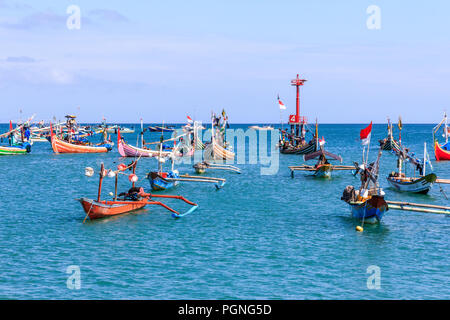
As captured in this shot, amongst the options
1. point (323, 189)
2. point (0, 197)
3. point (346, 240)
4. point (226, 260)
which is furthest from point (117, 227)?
point (323, 189)

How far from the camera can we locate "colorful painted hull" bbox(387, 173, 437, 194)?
4446 centimetres

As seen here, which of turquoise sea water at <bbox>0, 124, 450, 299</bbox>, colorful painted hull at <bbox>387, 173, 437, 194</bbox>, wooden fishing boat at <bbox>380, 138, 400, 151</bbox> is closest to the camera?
turquoise sea water at <bbox>0, 124, 450, 299</bbox>

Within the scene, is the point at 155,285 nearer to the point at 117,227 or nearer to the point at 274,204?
the point at 117,227

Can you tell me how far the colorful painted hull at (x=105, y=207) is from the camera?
111 feet

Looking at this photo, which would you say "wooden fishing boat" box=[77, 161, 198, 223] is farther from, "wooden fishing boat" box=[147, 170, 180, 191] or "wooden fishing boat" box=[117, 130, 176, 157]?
"wooden fishing boat" box=[117, 130, 176, 157]

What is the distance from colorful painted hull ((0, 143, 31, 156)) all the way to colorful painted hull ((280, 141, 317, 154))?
158 ft

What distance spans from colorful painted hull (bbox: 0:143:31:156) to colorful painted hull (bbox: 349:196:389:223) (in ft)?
249

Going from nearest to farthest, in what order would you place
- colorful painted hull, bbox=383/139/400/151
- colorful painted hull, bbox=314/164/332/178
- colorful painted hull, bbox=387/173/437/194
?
1. colorful painted hull, bbox=387/173/437/194
2. colorful painted hull, bbox=383/139/400/151
3. colorful painted hull, bbox=314/164/332/178

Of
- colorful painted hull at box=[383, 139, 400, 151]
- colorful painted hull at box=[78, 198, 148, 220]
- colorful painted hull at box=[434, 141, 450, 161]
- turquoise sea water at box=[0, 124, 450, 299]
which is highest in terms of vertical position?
colorful painted hull at box=[383, 139, 400, 151]

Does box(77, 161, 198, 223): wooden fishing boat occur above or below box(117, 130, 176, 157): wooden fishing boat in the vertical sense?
below

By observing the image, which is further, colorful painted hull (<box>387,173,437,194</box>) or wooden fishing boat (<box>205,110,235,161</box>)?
wooden fishing boat (<box>205,110,235,161</box>)

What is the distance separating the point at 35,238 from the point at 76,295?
1005cm

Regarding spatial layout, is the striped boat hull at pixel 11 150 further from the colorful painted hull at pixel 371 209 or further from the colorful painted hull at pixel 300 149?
the colorful painted hull at pixel 371 209

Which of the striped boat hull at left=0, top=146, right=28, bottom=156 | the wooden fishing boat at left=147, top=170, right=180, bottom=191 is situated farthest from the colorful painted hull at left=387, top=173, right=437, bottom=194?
the striped boat hull at left=0, top=146, right=28, bottom=156
